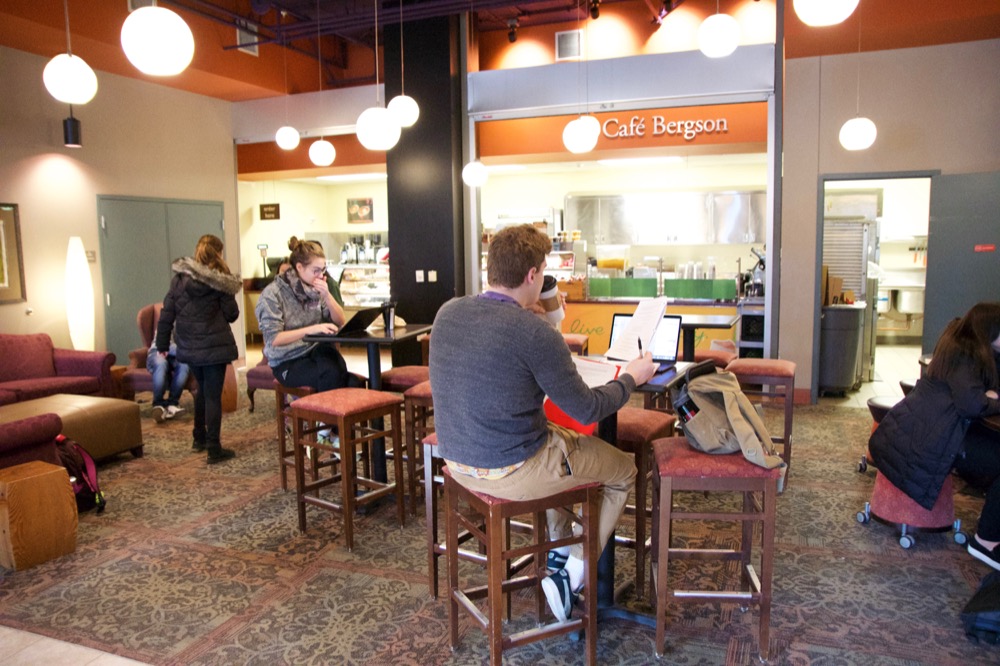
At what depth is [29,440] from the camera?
3.75 metres

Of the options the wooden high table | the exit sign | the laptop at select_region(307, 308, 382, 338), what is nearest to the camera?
the wooden high table

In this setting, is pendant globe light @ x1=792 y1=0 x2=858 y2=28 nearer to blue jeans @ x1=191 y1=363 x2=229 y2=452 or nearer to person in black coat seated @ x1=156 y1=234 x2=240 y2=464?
person in black coat seated @ x1=156 y1=234 x2=240 y2=464

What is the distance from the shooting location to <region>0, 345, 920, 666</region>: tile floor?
8.72 feet

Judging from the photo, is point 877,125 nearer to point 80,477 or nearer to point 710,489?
point 710,489

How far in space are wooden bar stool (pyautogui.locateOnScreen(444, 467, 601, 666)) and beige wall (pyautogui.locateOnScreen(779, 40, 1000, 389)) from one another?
16.0 feet

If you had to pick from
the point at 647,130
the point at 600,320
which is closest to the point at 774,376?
the point at 647,130

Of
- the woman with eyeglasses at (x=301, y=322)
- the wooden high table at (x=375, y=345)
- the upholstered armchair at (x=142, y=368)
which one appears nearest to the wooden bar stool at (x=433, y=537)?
the wooden high table at (x=375, y=345)

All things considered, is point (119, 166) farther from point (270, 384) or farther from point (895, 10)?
point (895, 10)

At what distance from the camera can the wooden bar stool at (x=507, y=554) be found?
235 centimetres

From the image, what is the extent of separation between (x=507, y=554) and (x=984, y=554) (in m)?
2.42

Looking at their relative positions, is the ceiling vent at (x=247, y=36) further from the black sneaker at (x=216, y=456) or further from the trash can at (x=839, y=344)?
the trash can at (x=839, y=344)

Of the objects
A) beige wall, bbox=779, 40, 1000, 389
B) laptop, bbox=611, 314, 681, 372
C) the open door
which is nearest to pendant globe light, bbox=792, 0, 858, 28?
laptop, bbox=611, 314, 681, 372

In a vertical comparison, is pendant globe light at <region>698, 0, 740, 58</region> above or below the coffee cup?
above

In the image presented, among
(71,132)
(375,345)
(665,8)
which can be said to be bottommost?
(375,345)
